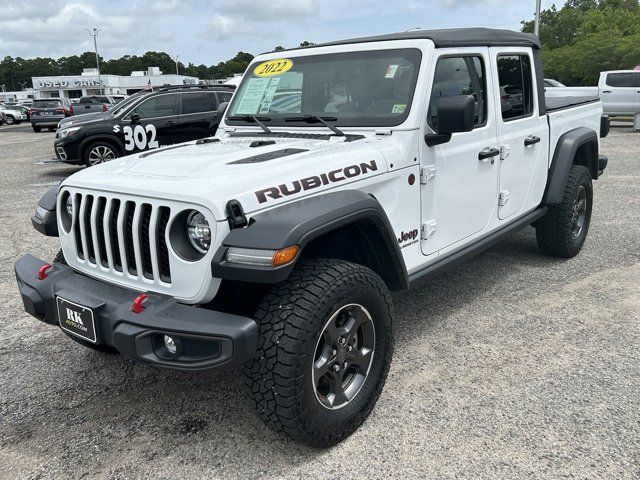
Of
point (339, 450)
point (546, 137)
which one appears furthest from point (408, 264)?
point (546, 137)

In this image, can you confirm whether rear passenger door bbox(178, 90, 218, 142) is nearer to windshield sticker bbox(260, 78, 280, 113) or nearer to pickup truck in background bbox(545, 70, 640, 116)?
windshield sticker bbox(260, 78, 280, 113)

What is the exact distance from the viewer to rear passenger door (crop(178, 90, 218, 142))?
11.0 meters

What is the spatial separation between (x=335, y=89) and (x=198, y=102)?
8.21 metres

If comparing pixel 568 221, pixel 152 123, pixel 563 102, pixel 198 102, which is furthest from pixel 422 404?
pixel 198 102

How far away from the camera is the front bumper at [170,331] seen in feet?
7.25

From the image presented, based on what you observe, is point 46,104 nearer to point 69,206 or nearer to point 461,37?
point 69,206

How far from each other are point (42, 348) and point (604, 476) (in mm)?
3327

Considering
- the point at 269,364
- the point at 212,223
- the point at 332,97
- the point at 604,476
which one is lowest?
the point at 604,476

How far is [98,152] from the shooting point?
1082cm

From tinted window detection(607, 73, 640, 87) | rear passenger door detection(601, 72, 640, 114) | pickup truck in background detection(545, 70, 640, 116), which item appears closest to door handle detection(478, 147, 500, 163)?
pickup truck in background detection(545, 70, 640, 116)

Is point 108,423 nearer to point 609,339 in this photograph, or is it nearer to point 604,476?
point 604,476

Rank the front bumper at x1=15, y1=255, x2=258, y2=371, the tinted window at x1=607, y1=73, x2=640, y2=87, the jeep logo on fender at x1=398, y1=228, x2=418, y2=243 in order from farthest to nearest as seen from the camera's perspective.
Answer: the tinted window at x1=607, y1=73, x2=640, y2=87 < the jeep logo on fender at x1=398, y1=228, x2=418, y2=243 < the front bumper at x1=15, y1=255, x2=258, y2=371

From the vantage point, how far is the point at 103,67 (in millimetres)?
109625

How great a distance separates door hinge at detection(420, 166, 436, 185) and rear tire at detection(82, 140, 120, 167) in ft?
28.8
